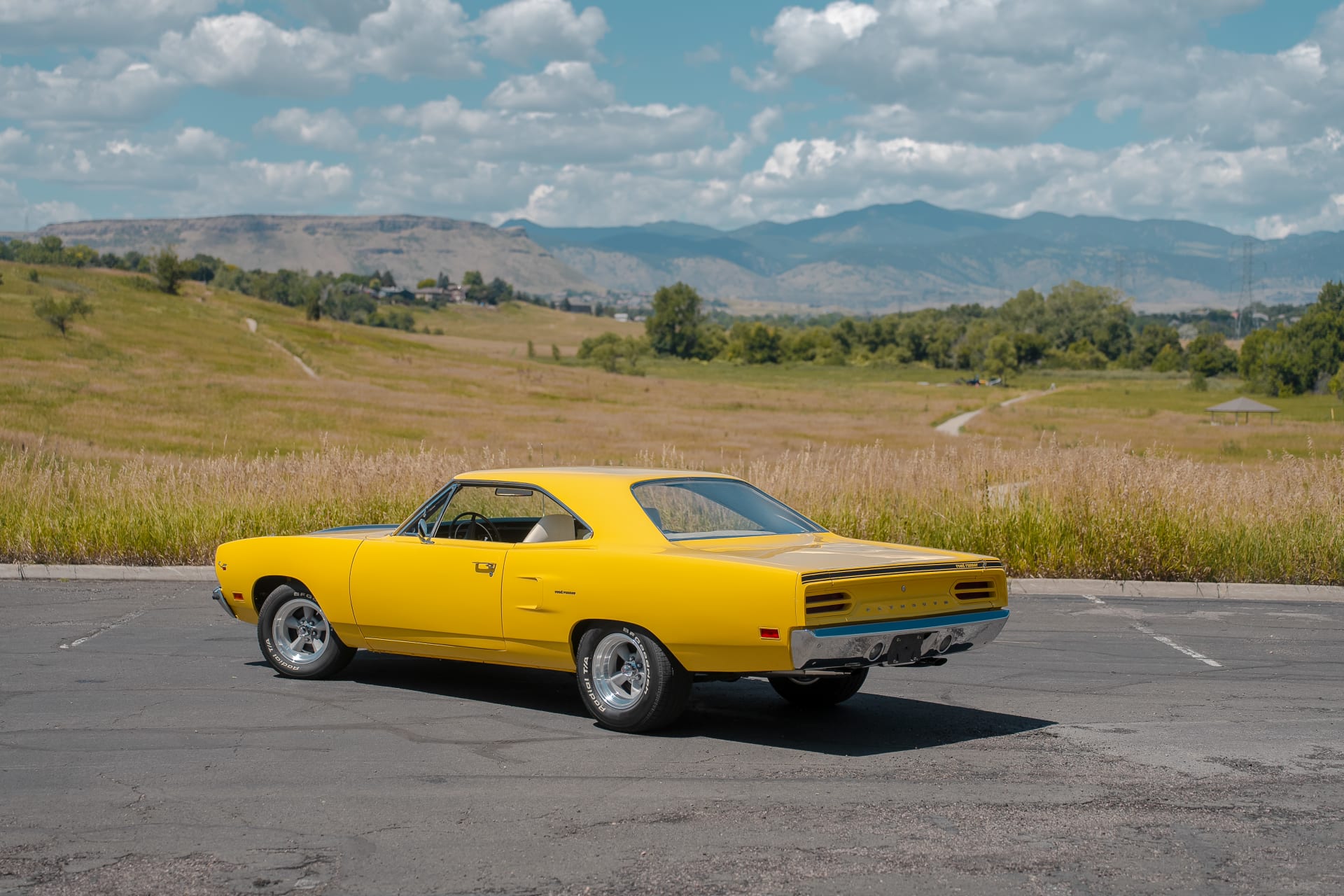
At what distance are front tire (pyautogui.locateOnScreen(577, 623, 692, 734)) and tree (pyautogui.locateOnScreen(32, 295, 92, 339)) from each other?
7473 centimetres

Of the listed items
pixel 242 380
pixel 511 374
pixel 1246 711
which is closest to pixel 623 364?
pixel 511 374

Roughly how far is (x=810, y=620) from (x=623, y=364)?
450 feet

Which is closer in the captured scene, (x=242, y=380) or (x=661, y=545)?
(x=661, y=545)

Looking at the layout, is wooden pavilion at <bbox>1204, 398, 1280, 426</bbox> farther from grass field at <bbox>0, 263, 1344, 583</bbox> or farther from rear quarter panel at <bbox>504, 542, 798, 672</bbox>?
rear quarter panel at <bbox>504, 542, 798, 672</bbox>

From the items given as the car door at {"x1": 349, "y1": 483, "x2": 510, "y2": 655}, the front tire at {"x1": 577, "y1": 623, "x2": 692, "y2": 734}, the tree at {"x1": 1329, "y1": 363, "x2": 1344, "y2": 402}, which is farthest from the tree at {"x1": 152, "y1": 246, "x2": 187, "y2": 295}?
the front tire at {"x1": 577, "y1": 623, "x2": 692, "y2": 734}

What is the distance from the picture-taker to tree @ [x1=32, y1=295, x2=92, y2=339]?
75.6 meters

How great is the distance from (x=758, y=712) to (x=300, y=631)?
318 centimetres

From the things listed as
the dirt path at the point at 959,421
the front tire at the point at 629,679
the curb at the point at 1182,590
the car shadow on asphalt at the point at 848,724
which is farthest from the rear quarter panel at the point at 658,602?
the dirt path at the point at 959,421

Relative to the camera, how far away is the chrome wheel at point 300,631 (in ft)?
28.3

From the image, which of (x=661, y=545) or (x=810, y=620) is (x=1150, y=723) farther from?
(x=661, y=545)

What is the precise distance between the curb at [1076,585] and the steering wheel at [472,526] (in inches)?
252

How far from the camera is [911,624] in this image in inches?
265

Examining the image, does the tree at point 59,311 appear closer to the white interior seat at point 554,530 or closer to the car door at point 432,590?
the car door at point 432,590

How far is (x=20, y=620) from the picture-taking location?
10969 millimetres
